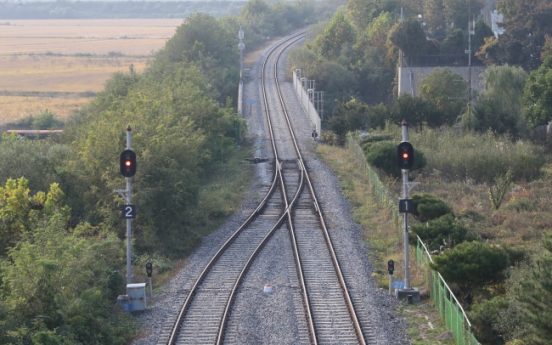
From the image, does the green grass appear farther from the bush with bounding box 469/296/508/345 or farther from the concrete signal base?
the bush with bounding box 469/296/508/345

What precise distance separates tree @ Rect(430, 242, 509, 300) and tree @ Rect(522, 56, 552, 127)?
28.5 meters

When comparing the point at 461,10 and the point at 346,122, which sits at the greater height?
the point at 461,10

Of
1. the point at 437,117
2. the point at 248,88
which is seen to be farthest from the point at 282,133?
the point at 248,88

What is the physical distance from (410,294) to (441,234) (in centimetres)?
350

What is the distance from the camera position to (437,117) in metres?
50.3

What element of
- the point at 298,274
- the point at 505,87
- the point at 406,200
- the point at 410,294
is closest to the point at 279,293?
A: the point at 298,274

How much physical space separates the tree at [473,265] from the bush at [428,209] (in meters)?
7.73

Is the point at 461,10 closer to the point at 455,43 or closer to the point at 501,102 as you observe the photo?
the point at 455,43

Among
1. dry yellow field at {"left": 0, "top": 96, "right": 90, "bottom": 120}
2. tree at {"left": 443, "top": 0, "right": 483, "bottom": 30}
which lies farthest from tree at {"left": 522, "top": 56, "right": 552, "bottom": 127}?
dry yellow field at {"left": 0, "top": 96, "right": 90, "bottom": 120}

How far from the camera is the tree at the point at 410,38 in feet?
227

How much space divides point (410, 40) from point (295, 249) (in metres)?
48.7

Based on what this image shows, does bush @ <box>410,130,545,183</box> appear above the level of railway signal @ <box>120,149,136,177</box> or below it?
below

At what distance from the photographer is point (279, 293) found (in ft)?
66.4

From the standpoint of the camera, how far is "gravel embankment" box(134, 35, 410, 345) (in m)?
17.4
